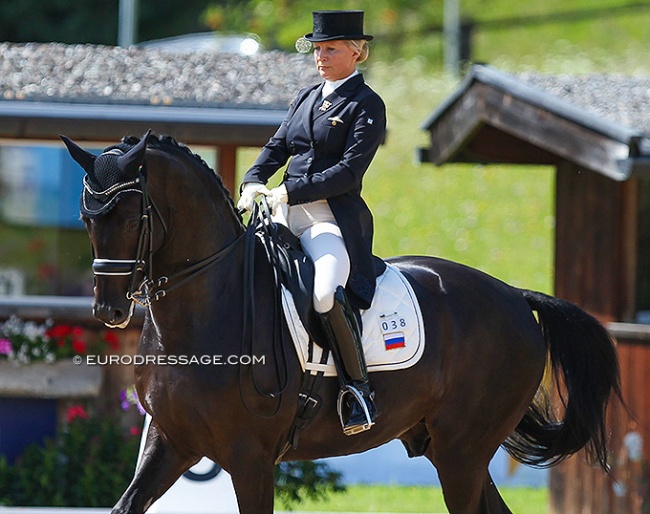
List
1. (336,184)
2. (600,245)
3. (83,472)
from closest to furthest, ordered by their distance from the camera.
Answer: (336,184), (83,472), (600,245)

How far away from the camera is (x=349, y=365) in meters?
4.94

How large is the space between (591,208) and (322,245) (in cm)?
380

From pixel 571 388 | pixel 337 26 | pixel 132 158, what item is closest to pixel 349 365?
pixel 132 158

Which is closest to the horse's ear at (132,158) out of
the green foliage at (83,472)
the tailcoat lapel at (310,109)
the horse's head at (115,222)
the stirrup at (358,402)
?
the horse's head at (115,222)

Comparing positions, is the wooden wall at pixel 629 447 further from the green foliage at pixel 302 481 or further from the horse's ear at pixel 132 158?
the horse's ear at pixel 132 158

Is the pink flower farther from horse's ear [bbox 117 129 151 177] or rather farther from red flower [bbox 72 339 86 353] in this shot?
horse's ear [bbox 117 129 151 177]

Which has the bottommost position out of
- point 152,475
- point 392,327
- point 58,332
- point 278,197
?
point 152,475

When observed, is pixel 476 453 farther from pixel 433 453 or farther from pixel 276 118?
pixel 276 118

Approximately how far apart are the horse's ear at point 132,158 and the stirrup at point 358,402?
1347 mm

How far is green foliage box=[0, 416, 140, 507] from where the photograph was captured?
7758 millimetres

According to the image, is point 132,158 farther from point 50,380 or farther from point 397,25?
point 397,25

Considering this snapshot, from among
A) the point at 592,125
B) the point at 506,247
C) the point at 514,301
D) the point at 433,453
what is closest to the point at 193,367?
the point at 433,453

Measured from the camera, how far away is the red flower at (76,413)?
7973 mm

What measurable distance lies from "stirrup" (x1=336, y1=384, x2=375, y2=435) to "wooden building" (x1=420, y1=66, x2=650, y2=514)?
3.30 metres
